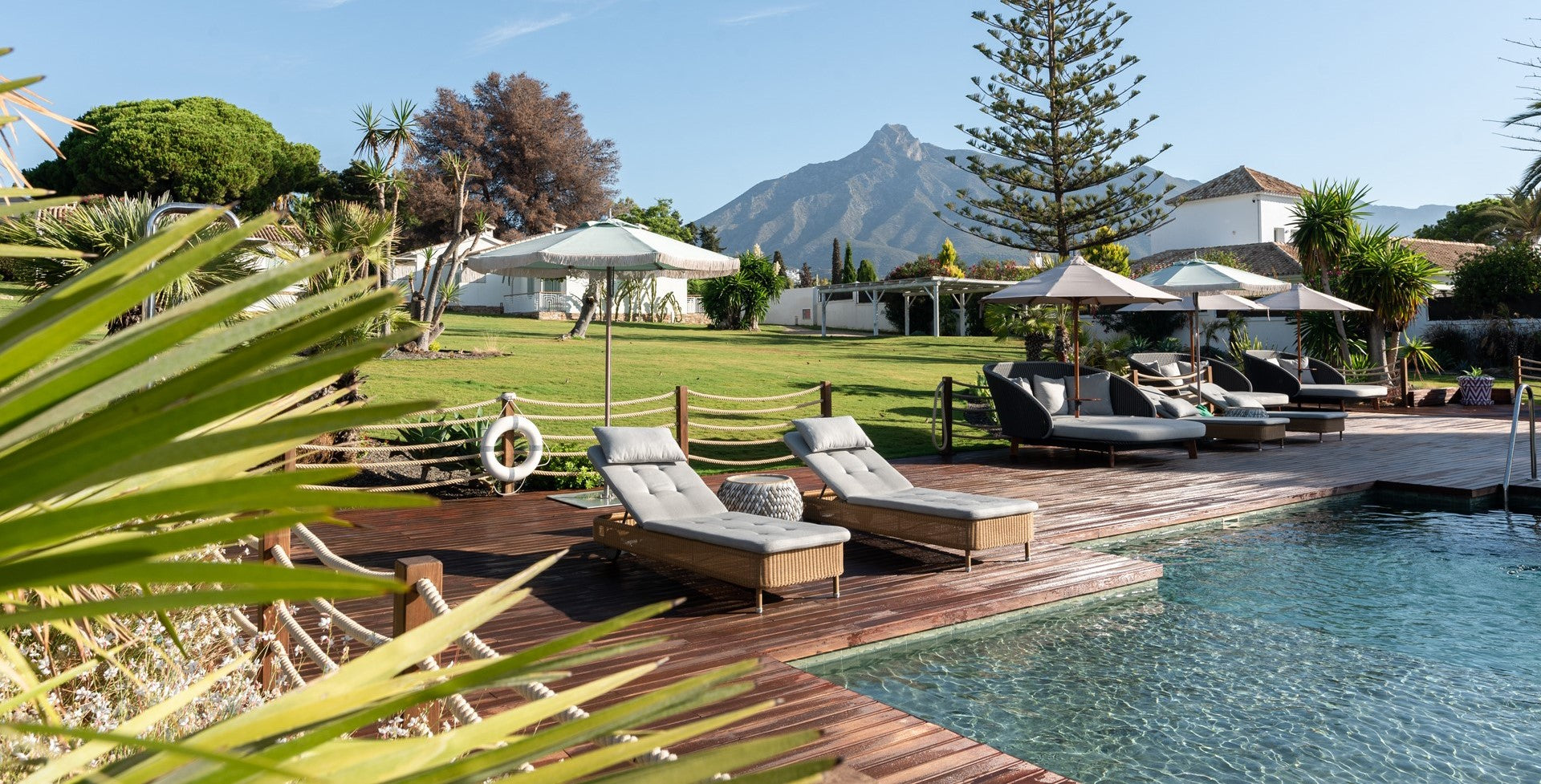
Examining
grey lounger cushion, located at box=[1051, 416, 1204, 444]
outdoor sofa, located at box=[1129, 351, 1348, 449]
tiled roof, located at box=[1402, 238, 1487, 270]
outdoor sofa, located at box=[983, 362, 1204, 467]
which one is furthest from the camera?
tiled roof, located at box=[1402, 238, 1487, 270]

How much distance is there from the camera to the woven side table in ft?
20.0

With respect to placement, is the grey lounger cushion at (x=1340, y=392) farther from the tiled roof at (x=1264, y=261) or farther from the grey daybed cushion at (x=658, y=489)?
the tiled roof at (x=1264, y=261)

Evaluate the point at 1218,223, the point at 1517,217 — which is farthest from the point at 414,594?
the point at 1517,217

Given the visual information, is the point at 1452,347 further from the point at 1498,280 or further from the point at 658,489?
the point at 658,489

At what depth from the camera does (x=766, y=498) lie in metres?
6.08

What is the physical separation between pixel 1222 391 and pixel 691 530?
10.9 m

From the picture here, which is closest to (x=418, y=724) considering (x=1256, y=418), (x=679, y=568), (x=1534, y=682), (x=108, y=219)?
(x=679, y=568)

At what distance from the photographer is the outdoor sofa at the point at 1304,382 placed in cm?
1541

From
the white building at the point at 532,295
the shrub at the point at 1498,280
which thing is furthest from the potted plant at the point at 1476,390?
the white building at the point at 532,295

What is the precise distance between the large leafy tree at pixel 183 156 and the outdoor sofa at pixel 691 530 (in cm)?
3152

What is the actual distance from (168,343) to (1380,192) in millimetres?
22976

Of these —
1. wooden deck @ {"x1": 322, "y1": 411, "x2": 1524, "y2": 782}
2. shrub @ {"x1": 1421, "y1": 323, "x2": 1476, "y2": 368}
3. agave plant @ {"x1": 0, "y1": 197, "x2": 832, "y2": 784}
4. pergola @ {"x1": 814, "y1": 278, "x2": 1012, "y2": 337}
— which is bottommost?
wooden deck @ {"x1": 322, "y1": 411, "x2": 1524, "y2": 782}

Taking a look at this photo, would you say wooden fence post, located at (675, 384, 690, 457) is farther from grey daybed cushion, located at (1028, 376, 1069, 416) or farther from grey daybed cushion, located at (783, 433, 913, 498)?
grey daybed cushion, located at (1028, 376, 1069, 416)

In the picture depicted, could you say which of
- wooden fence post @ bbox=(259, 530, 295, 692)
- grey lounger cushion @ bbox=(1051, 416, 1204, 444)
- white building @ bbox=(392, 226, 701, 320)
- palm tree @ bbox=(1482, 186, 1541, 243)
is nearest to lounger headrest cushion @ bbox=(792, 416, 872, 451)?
wooden fence post @ bbox=(259, 530, 295, 692)
